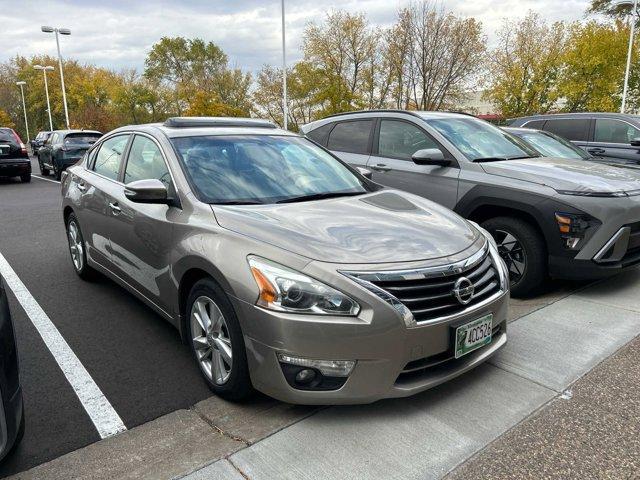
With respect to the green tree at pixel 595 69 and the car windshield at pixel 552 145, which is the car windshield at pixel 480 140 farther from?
the green tree at pixel 595 69

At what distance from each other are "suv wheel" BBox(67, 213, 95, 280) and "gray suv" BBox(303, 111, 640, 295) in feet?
10.3

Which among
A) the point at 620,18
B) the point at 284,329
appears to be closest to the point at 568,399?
the point at 284,329

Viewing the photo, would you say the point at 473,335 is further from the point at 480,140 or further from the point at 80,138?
the point at 80,138

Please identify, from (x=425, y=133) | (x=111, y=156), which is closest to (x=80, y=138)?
(x=111, y=156)

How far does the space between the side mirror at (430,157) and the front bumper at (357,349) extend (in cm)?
255

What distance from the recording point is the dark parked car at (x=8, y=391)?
205 cm

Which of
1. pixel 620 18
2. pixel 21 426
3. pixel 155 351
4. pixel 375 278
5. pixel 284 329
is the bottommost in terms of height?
pixel 155 351

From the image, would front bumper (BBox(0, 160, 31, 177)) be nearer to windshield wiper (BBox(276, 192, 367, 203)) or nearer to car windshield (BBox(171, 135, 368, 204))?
car windshield (BBox(171, 135, 368, 204))

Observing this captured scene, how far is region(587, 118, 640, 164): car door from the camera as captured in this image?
9242 mm

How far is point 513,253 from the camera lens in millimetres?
→ 4539

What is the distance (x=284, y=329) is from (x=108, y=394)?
1.35 metres

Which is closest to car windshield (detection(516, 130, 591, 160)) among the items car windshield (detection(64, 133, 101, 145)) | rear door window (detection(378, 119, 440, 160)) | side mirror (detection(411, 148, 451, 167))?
rear door window (detection(378, 119, 440, 160))

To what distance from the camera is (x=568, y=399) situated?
2.82 meters

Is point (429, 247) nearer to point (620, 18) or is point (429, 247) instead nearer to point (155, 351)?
point (155, 351)
